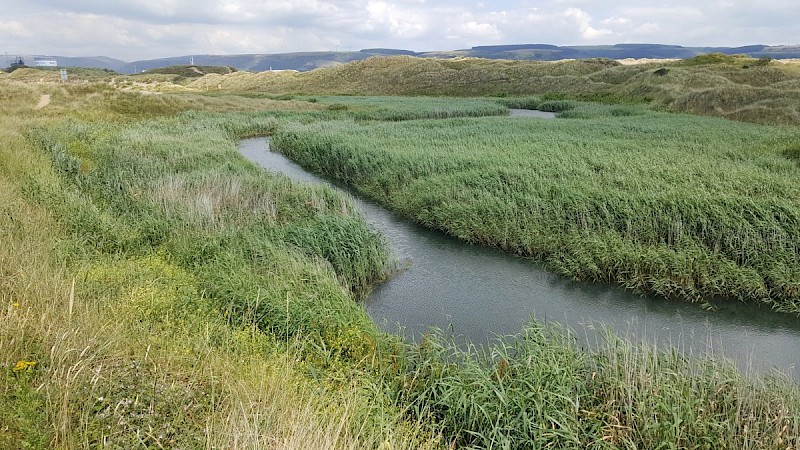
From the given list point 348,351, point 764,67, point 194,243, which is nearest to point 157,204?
point 194,243

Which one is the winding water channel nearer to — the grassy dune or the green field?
the green field

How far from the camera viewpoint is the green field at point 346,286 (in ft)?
13.6

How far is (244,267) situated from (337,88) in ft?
199

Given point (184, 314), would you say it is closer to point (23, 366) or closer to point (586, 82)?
point (23, 366)

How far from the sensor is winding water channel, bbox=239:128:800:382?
7.48m

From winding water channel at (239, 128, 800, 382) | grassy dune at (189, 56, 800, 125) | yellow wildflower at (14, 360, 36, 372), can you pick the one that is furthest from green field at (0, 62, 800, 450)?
grassy dune at (189, 56, 800, 125)

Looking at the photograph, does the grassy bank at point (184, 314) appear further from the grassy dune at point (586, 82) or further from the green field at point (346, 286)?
the grassy dune at point (586, 82)

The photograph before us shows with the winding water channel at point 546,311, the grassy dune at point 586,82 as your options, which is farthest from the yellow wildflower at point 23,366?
the grassy dune at point 586,82

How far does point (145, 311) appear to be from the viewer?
5.79 metres

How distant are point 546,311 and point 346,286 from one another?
3.35m

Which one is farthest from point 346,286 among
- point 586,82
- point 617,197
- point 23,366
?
point 586,82

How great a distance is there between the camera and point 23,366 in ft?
12.9

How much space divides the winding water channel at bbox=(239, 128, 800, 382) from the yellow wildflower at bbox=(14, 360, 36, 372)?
13.4ft

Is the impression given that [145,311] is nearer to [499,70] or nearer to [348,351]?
[348,351]
